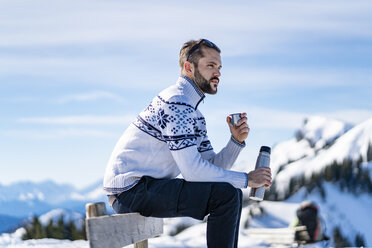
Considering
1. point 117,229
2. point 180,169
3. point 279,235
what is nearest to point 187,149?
point 180,169

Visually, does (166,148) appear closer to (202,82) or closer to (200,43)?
(202,82)

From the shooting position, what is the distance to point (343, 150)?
7169 cm

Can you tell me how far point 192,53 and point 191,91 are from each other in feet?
0.90

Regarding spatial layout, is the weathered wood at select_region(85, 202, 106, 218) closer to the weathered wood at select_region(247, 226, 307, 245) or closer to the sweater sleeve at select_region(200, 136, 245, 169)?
the sweater sleeve at select_region(200, 136, 245, 169)

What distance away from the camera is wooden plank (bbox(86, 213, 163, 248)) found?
3592mm

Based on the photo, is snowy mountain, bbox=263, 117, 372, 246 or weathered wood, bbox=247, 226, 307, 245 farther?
snowy mountain, bbox=263, 117, 372, 246

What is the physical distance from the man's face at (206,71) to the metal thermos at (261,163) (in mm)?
543

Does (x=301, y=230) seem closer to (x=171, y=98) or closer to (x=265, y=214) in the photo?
(x=171, y=98)

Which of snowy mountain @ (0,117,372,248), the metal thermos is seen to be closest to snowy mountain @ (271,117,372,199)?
snowy mountain @ (0,117,372,248)

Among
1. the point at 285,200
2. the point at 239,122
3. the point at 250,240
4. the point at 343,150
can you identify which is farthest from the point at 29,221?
the point at 343,150

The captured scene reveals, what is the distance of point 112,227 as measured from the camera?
3727 millimetres

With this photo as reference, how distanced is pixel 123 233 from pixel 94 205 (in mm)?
269

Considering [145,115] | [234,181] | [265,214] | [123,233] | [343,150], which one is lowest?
[123,233]

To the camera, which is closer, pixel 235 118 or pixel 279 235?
pixel 235 118
